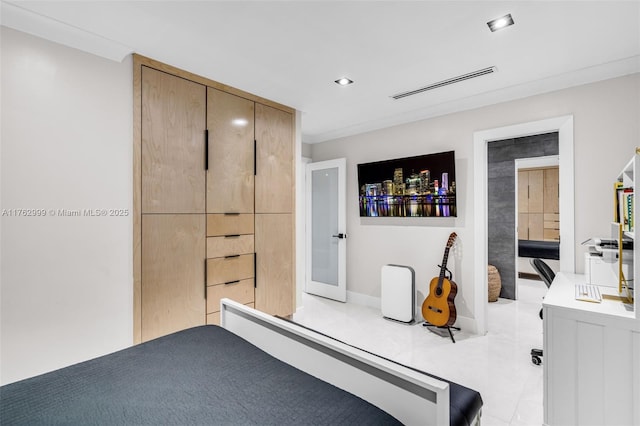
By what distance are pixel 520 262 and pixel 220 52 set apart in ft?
20.6

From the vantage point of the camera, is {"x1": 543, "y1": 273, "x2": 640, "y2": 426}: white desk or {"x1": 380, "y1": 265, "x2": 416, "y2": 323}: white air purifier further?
{"x1": 380, "y1": 265, "x2": 416, "y2": 323}: white air purifier

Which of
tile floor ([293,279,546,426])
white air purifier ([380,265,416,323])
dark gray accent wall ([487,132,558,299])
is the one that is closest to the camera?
tile floor ([293,279,546,426])

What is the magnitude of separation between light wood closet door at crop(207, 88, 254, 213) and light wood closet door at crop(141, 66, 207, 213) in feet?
0.29

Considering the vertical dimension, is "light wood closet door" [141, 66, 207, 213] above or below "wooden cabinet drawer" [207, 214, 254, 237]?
above

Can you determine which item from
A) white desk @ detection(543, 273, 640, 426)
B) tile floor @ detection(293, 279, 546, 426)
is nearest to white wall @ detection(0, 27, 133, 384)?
tile floor @ detection(293, 279, 546, 426)

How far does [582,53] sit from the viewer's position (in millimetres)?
2369

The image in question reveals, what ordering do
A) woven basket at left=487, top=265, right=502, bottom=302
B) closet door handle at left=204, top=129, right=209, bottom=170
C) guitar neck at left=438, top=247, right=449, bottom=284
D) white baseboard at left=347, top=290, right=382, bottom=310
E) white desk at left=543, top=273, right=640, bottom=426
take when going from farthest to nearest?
woven basket at left=487, top=265, right=502, bottom=302
white baseboard at left=347, top=290, right=382, bottom=310
guitar neck at left=438, top=247, right=449, bottom=284
closet door handle at left=204, top=129, right=209, bottom=170
white desk at left=543, top=273, right=640, bottom=426

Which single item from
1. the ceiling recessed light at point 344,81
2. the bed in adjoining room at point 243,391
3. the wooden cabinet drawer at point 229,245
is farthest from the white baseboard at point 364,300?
the bed in adjoining room at point 243,391

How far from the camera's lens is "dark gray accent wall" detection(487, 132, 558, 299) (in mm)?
4633

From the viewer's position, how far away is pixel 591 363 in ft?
5.58

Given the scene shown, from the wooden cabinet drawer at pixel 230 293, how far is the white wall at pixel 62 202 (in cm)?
64

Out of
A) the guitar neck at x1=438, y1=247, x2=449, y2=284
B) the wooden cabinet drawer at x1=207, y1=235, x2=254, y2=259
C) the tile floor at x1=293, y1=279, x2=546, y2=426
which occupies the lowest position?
the tile floor at x1=293, y1=279, x2=546, y2=426

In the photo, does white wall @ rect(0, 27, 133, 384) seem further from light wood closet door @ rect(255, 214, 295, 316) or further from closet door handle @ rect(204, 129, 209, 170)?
light wood closet door @ rect(255, 214, 295, 316)

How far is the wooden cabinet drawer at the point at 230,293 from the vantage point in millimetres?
2787
